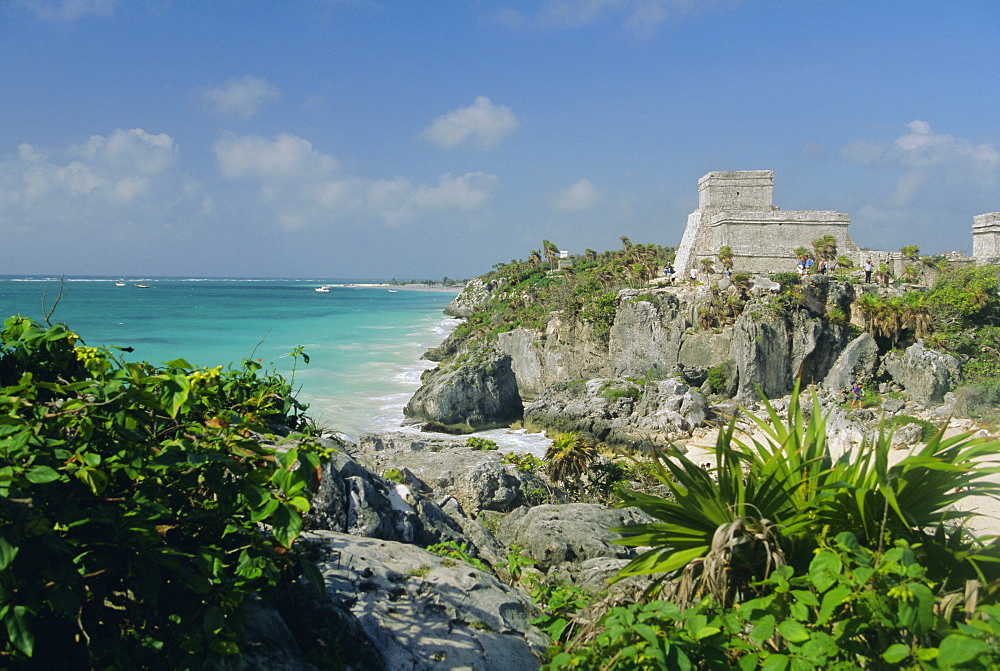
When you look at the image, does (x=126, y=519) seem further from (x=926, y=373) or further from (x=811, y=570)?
(x=926, y=373)

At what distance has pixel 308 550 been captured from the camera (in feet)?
10.3

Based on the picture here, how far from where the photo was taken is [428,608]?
3.14 m

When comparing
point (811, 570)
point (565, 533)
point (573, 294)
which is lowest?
point (565, 533)

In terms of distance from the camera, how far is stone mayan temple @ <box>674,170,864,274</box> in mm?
26469

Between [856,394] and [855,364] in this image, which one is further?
[855,364]

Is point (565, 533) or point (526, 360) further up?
point (565, 533)

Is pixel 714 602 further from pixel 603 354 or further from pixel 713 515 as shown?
pixel 603 354

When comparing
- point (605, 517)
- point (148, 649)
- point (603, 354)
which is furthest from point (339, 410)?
point (148, 649)

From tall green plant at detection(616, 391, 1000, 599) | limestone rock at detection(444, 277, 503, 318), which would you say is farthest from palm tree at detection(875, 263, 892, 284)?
limestone rock at detection(444, 277, 503, 318)

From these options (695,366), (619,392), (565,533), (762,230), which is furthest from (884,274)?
(565,533)

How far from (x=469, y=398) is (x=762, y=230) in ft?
51.9

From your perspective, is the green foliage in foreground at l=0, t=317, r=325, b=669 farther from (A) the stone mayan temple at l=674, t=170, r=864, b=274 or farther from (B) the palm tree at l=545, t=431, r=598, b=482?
(A) the stone mayan temple at l=674, t=170, r=864, b=274

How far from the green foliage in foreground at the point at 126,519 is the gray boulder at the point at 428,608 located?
86 cm

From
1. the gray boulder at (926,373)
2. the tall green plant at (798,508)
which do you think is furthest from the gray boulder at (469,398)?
the tall green plant at (798,508)
